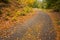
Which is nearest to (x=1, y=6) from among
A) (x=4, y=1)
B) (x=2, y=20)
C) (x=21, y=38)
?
(x=4, y=1)

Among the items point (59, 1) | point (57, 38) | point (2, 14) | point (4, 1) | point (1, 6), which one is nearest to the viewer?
point (57, 38)

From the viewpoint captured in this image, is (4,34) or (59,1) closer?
(4,34)

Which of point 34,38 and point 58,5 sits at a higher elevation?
point 34,38

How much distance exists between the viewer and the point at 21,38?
1019 centimetres

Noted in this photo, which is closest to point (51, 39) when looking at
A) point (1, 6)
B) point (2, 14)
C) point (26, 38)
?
point (26, 38)

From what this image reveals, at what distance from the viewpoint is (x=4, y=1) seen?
21234 millimetres

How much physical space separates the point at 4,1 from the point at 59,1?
27.4ft

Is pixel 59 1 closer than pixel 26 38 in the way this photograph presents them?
No

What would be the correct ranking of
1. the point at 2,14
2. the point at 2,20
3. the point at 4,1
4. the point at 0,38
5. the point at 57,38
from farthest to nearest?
the point at 4,1 → the point at 2,14 → the point at 2,20 → the point at 57,38 → the point at 0,38

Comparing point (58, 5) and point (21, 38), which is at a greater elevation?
point (21, 38)

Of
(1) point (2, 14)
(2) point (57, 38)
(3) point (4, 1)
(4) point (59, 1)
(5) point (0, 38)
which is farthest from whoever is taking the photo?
(4) point (59, 1)

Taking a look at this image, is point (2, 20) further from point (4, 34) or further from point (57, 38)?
point (57, 38)

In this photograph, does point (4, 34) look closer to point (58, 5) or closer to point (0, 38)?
point (0, 38)

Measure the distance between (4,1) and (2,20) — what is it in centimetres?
648
